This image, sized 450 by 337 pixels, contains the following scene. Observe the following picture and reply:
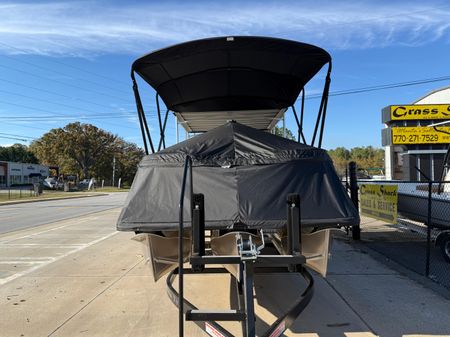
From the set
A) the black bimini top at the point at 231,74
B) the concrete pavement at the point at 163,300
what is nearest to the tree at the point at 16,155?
the concrete pavement at the point at 163,300

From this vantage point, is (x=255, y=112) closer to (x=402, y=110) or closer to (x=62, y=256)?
(x=62, y=256)

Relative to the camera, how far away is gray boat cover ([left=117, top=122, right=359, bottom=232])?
12.8ft

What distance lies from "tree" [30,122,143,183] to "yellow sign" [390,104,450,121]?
5662 cm

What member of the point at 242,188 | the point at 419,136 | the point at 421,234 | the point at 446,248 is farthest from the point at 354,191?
the point at 419,136

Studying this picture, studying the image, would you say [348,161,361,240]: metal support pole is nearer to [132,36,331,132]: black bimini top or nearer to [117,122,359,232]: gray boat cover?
[132,36,331,132]: black bimini top

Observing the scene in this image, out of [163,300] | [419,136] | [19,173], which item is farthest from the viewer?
[19,173]

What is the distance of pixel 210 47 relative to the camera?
16.3 feet

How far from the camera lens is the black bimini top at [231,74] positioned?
5012 mm

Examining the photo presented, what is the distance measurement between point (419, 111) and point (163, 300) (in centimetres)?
3209

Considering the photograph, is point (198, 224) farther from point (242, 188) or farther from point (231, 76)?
point (231, 76)

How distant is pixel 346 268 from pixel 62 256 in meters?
5.54

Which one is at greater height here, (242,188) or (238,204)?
(242,188)

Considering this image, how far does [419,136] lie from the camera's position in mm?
32344

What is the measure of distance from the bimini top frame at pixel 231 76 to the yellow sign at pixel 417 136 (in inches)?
1101
